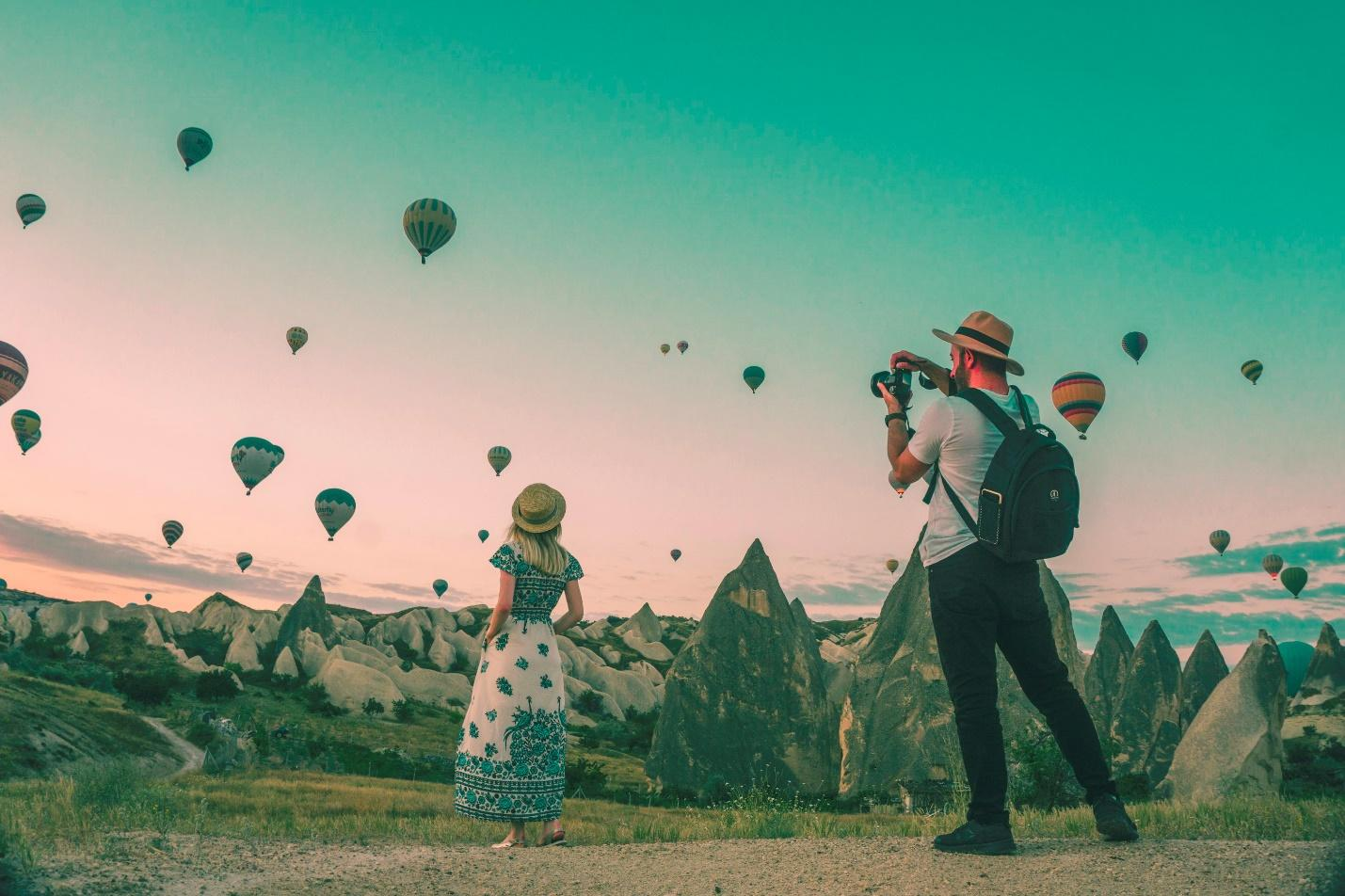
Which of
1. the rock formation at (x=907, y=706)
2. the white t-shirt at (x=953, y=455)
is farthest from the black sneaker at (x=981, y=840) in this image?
the rock formation at (x=907, y=706)

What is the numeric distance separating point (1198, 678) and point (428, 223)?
60.0m

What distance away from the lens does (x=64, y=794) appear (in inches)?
329

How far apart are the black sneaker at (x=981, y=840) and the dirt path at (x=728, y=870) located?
58mm

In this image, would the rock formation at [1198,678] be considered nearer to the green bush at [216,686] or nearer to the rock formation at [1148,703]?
the rock formation at [1148,703]

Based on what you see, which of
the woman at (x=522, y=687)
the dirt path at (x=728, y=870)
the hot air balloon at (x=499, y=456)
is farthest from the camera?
the hot air balloon at (x=499, y=456)

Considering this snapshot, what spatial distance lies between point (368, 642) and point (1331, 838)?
76.6m

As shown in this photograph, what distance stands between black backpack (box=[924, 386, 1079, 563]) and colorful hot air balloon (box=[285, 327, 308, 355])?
4807 centimetres

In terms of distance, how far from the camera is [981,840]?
4773 millimetres

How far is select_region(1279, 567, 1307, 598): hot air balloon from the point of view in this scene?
5850cm

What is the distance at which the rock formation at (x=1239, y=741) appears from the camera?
26.7 m

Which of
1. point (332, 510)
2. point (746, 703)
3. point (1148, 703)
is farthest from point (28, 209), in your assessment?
point (1148, 703)

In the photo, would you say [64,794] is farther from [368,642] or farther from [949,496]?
[368,642]

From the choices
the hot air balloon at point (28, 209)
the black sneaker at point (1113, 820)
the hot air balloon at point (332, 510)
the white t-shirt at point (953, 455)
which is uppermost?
the hot air balloon at point (28, 209)

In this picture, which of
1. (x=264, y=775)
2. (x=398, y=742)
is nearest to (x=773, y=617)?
(x=398, y=742)
